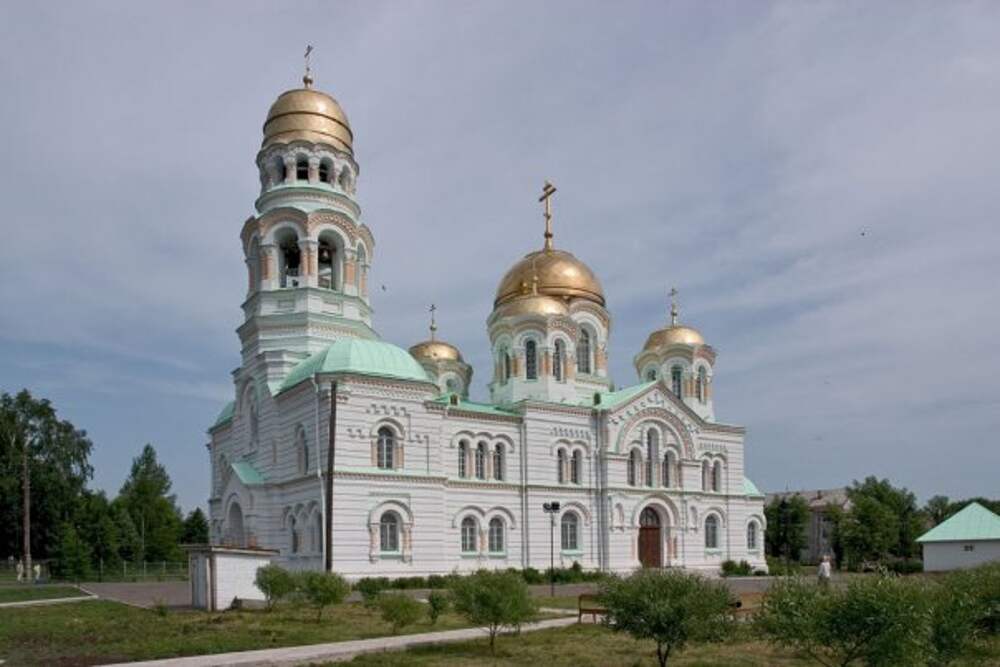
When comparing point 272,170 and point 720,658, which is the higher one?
point 272,170

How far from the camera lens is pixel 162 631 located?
18.6 metres

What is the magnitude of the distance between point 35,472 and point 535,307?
2931cm

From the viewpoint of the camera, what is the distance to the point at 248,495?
34438mm

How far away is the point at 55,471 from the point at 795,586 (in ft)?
159

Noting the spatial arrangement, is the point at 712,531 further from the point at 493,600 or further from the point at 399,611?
the point at 493,600

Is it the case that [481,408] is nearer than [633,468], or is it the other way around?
[481,408]

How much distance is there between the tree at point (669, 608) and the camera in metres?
13.3

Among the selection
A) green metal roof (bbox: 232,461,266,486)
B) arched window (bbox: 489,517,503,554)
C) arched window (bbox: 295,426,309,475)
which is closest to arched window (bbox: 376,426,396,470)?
arched window (bbox: 295,426,309,475)

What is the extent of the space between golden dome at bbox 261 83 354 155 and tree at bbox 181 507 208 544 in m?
43.9

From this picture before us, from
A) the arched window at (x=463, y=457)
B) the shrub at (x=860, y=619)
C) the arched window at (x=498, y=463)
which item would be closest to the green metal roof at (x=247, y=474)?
the arched window at (x=463, y=457)

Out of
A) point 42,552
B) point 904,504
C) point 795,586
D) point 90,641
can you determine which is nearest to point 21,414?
point 42,552

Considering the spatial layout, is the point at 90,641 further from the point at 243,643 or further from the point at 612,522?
the point at 612,522

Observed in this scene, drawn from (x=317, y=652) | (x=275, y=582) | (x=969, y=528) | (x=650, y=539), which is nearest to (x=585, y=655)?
(x=317, y=652)

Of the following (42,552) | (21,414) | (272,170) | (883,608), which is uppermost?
(272,170)
